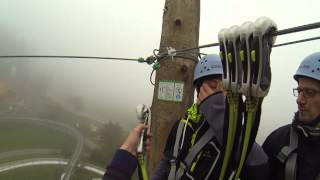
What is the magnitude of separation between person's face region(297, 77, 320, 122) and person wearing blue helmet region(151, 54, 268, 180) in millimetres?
499

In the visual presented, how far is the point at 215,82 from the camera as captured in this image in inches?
98.5

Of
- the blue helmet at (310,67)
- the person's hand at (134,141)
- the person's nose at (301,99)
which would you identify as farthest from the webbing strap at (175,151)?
the blue helmet at (310,67)

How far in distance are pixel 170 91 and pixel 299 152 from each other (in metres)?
1.53

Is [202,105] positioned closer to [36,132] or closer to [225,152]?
[225,152]

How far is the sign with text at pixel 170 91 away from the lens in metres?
3.54

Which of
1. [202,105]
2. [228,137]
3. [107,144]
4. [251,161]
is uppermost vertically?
[202,105]

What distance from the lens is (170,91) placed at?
3.56 metres

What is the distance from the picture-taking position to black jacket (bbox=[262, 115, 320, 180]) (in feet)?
7.29

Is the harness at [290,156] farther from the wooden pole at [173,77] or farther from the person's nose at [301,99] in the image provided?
the wooden pole at [173,77]

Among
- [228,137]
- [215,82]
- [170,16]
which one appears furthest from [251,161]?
[170,16]

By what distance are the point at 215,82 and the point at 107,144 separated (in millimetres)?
53537

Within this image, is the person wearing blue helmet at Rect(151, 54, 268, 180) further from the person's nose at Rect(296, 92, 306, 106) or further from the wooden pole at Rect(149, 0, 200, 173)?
the wooden pole at Rect(149, 0, 200, 173)

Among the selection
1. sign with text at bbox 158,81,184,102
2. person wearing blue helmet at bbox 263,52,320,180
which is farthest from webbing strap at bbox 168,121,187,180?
sign with text at bbox 158,81,184,102

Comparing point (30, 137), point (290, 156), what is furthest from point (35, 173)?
point (290, 156)
